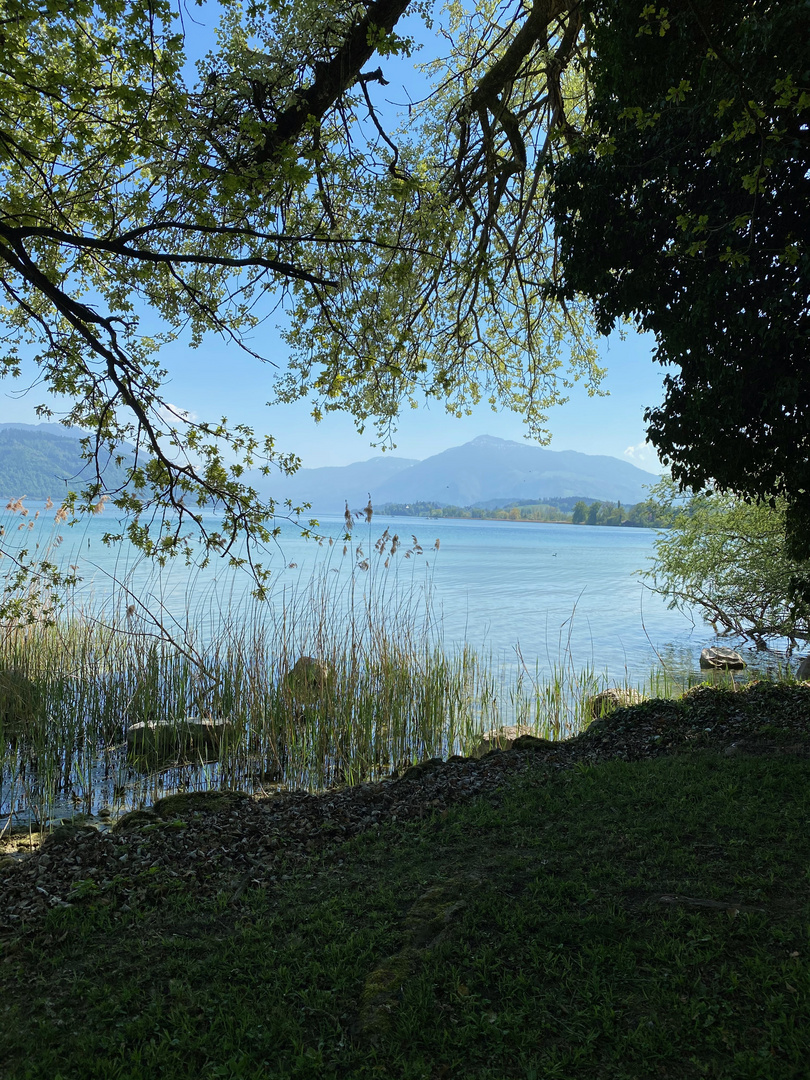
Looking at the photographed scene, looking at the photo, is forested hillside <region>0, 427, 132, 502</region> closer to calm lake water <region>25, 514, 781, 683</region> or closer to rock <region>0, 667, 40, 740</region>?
calm lake water <region>25, 514, 781, 683</region>

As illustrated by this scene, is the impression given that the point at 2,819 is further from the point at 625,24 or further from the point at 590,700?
the point at 625,24

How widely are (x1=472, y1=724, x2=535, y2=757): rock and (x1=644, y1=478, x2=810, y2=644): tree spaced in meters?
5.44

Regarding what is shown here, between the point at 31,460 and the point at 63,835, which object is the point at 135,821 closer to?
the point at 63,835

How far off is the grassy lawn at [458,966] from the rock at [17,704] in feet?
13.4

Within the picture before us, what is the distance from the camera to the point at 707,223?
454 centimetres

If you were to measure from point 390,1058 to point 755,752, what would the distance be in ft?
12.3

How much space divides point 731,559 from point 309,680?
25.2 ft

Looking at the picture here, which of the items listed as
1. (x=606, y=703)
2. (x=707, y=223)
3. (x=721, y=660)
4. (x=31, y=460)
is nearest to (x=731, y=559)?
(x=721, y=660)

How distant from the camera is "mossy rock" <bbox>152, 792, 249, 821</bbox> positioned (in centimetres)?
446

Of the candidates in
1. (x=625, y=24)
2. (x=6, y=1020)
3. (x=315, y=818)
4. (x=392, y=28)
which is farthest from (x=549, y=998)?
(x=392, y=28)

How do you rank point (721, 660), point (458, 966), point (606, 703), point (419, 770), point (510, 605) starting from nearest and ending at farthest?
point (458, 966) → point (419, 770) → point (606, 703) → point (721, 660) → point (510, 605)

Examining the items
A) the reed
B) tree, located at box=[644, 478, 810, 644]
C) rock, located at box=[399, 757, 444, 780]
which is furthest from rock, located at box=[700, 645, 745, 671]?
rock, located at box=[399, 757, 444, 780]

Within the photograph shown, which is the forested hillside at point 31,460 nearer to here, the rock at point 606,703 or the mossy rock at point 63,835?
the rock at point 606,703

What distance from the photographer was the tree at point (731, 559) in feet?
36.3
